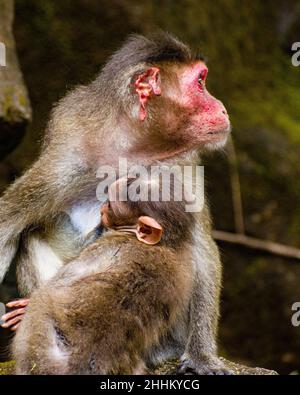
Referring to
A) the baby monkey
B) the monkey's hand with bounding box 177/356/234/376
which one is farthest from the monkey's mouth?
the monkey's hand with bounding box 177/356/234/376

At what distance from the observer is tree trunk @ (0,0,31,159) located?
25.7ft

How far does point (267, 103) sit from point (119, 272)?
266 inches

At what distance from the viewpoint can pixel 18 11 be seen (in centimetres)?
969

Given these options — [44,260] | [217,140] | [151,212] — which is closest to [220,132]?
[217,140]

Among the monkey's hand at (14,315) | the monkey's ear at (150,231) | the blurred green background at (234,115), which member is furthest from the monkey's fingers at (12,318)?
the blurred green background at (234,115)

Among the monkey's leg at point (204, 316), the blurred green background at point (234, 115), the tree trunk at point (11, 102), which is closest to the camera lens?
the monkey's leg at point (204, 316)

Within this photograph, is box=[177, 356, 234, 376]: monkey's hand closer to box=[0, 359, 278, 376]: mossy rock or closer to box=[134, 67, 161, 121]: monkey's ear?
box=[0, 359, 278, 376]: mossy rock

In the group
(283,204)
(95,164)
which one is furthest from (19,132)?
(283,204)

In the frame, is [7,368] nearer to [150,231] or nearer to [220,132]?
[150,231]

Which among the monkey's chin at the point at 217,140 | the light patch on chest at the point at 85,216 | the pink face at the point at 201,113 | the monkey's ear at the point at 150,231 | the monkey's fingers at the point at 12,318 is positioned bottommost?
the monkey's ear at the point at 150,231

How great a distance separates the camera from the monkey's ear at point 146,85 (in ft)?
21.7

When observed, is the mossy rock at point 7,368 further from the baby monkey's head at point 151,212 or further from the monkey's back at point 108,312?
the baby monkey's head at point 151,212

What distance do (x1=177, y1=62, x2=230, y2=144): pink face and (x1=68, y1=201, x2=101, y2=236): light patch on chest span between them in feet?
3.17

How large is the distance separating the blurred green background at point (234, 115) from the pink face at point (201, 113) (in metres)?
3.22
